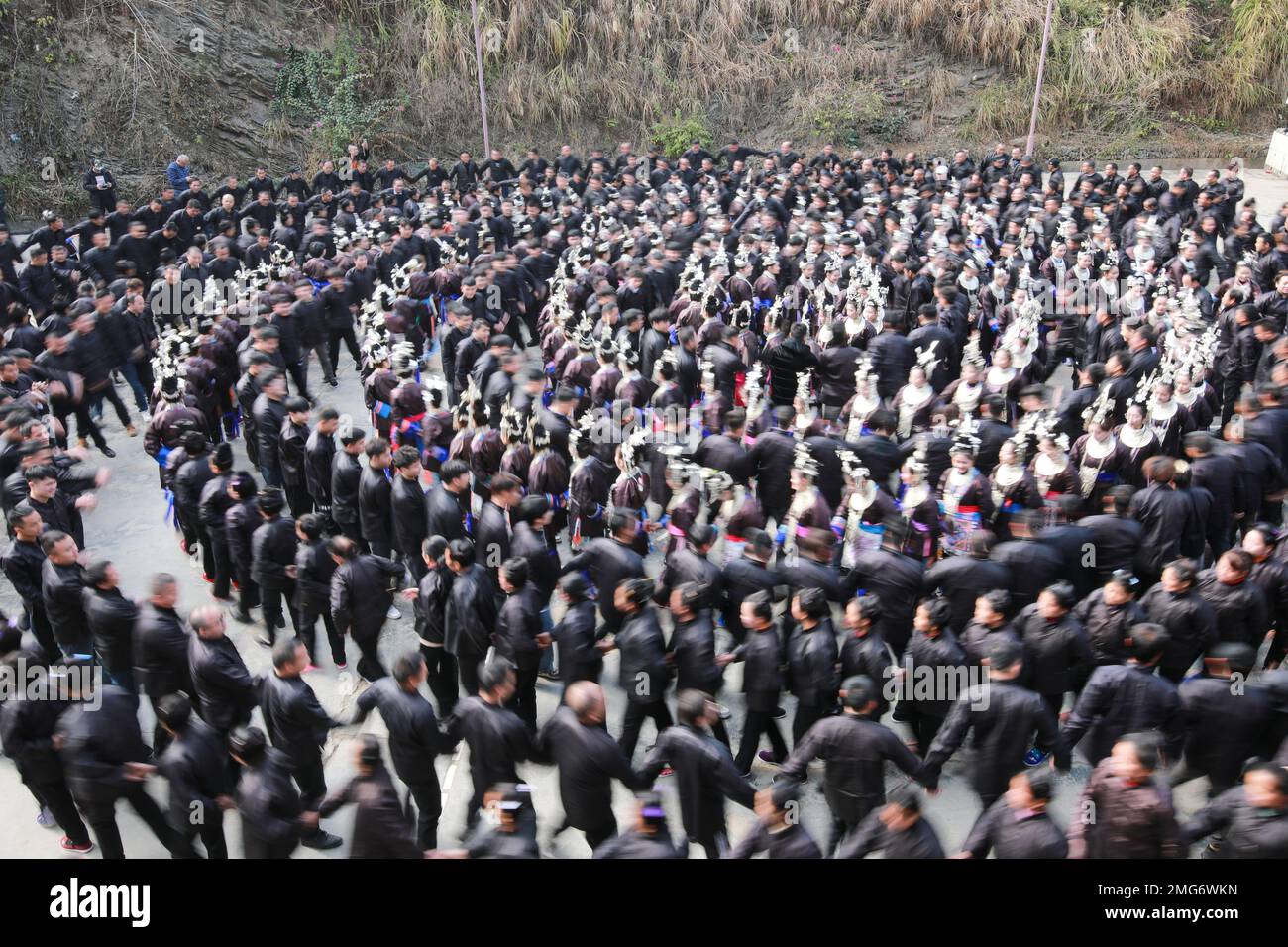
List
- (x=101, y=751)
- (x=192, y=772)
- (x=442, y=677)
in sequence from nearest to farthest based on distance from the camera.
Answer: (x=192, y=772), (x=101, y=751), (x=442, y=677)

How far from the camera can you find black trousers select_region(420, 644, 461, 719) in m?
6.56

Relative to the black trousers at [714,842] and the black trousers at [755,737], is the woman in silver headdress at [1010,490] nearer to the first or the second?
the black trousers at [755,737]

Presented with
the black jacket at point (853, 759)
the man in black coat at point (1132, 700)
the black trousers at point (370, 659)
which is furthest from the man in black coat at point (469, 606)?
the man in black coat at point (1132, 700)

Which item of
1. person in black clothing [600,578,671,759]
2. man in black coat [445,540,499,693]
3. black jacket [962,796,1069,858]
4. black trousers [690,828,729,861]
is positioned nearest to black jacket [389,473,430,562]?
man in black coat [445,540,499,693]

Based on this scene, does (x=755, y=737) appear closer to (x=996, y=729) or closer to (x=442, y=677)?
(x=996, y=729)

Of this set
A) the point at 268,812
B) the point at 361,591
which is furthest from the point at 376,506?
the point at 268,812

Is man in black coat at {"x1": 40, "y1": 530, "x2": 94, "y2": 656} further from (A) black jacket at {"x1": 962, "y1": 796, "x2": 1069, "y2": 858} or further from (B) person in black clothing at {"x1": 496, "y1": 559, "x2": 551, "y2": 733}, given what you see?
(A) black jacket at {"x1": 962, "y1": 796, "x2": 1069, "y2": 858}

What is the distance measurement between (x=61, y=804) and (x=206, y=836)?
1.06m

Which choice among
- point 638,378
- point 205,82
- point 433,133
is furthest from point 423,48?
point 638,378

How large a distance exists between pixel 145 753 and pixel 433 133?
23.2 m

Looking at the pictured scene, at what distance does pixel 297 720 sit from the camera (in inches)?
215

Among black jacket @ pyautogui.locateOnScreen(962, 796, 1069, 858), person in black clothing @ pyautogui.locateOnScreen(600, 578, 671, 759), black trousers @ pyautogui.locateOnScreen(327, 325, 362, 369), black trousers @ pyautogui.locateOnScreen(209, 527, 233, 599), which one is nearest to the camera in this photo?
black jacket @ pyautogui.locateOnScreen(962, 796, 1069, 858)

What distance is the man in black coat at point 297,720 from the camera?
5.36 meters

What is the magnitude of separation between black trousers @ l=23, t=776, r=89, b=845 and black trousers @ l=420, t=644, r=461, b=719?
2.13 metres
